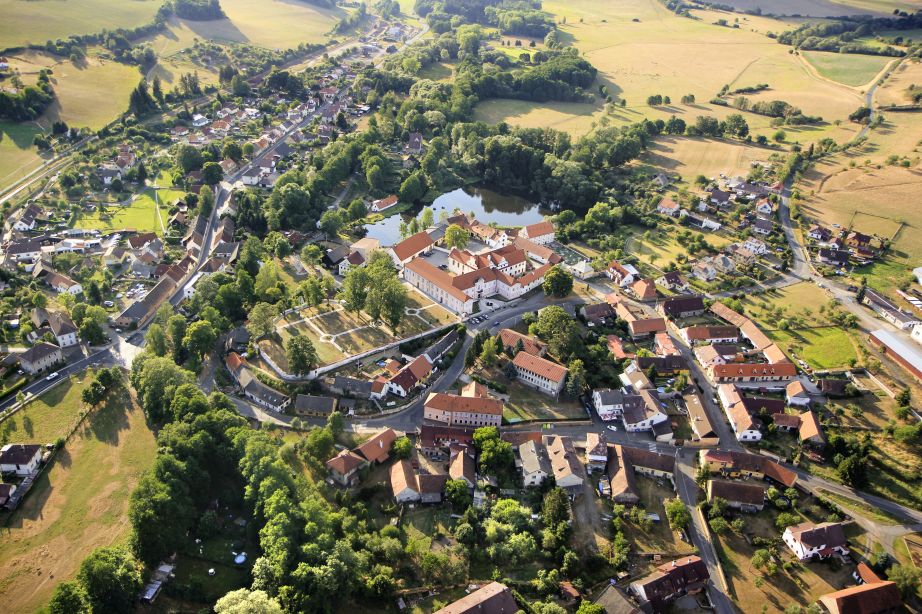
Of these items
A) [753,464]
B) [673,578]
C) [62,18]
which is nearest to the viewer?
[673,578]

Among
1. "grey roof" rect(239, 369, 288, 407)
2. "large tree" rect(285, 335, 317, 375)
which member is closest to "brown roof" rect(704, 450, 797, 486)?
"large tree" rect(285, 335, 317, 375)

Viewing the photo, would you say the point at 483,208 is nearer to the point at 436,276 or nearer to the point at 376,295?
the point at 436,276

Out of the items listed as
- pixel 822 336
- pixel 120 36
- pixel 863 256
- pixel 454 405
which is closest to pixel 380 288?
pixel 454 405

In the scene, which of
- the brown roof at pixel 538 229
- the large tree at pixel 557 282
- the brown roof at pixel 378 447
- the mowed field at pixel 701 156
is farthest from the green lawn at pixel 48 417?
the mowed field at pixel 701 156

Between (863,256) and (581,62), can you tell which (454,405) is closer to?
(863,256)

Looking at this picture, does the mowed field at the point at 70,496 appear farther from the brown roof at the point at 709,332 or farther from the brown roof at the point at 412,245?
the brown roof at the point at 709,332

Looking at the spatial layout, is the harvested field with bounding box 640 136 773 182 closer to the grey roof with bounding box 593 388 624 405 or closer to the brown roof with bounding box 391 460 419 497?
the grey roof with bounding box 593 388 624 405

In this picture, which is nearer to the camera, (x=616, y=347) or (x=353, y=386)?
(x=353, y=386)

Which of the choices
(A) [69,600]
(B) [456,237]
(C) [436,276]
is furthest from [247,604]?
(B) [456,237]
